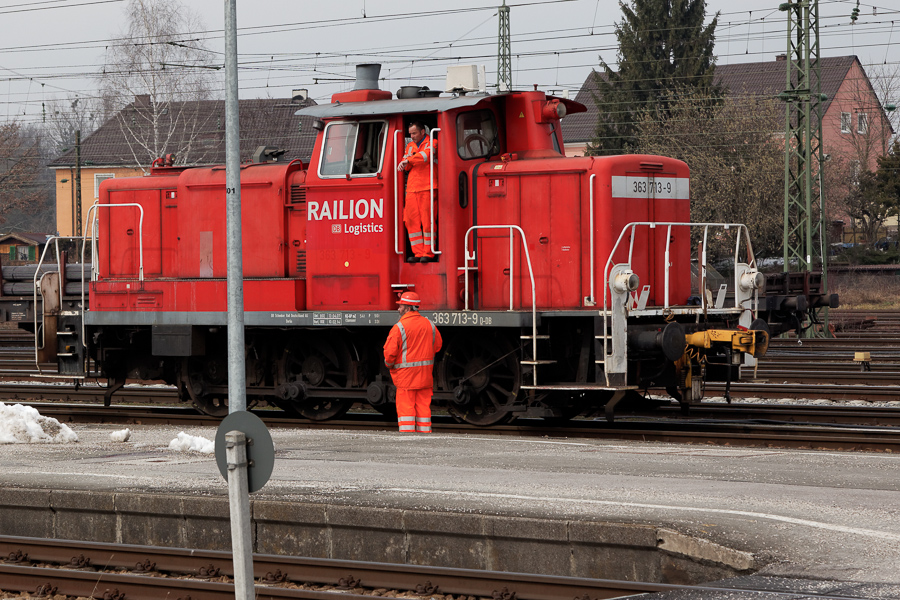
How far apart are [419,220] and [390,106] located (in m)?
1.30

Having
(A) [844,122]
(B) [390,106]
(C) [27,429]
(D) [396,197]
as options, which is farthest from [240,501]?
(A) [844,122]

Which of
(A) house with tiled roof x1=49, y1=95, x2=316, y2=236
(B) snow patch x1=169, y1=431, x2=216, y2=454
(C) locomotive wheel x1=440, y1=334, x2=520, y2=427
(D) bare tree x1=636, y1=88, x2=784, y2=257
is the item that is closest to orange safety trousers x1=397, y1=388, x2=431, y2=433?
(C) locomotive wheel x1=440, y1=334, x2=520, y2=427

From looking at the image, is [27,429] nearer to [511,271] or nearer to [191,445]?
[191,445]

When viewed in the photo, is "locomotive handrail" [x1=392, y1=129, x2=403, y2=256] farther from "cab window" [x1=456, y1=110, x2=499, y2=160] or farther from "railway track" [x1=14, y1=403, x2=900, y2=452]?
"railway track" [x1=14, y1=403, x2=900, y2=452]

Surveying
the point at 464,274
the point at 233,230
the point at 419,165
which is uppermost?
the point at 419,165

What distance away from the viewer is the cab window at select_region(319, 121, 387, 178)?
11.9 m

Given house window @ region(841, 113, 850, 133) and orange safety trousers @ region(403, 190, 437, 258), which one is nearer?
orange safety trousers @ region(403, 190, 437, 258)

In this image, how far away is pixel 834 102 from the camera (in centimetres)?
6144

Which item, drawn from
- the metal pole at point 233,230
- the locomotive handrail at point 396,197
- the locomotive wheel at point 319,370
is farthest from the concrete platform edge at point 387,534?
the locomotive handrail at point 396,197

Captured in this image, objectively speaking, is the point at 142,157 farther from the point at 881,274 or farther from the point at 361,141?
the point at 361,141

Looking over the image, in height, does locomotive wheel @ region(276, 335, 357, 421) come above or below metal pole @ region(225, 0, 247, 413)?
below

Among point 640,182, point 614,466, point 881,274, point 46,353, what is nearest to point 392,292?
point 640,182

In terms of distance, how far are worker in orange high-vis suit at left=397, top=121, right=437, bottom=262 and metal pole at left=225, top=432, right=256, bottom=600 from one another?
6.85 meters

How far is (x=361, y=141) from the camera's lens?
1197 centimetres
